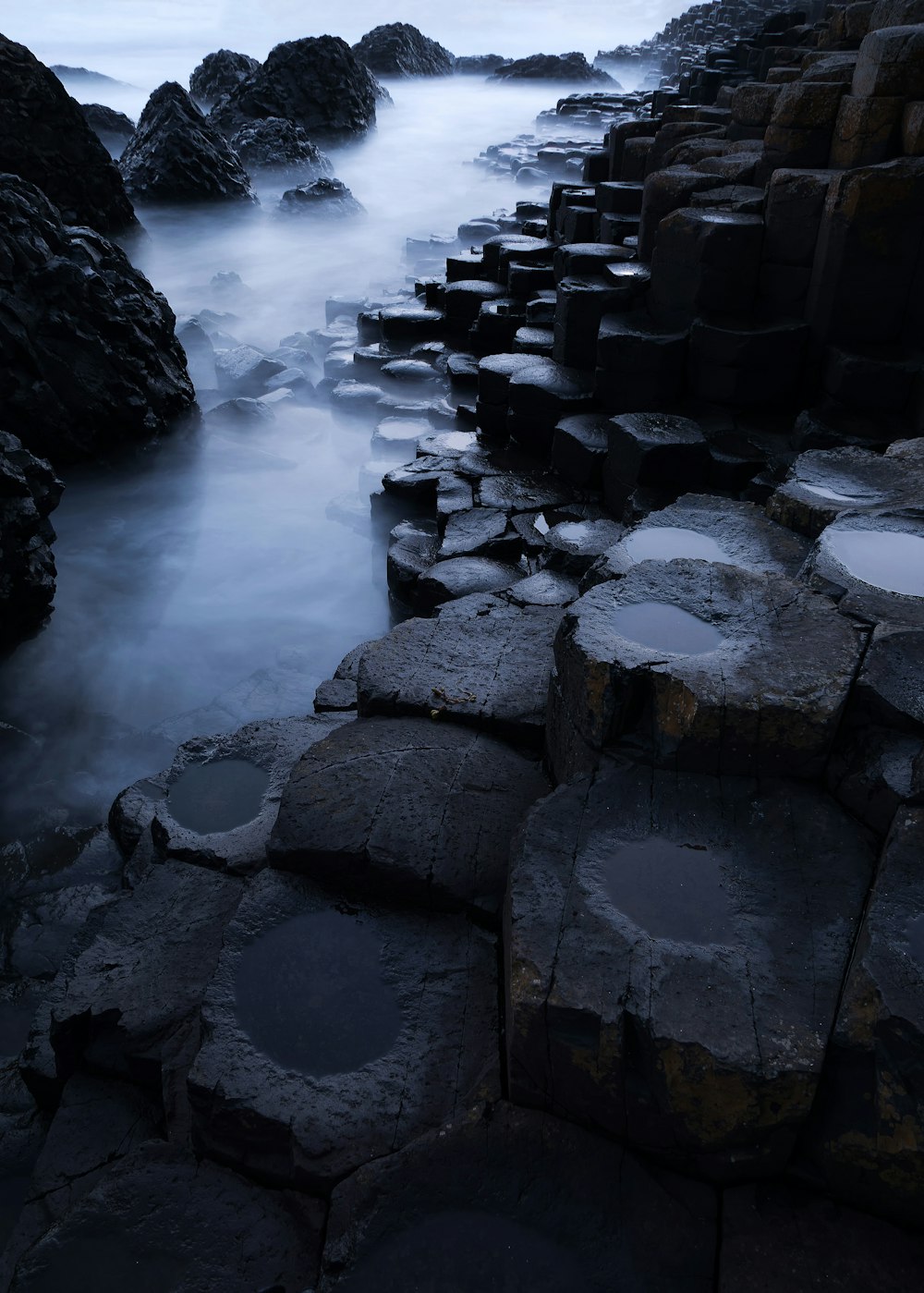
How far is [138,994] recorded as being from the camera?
2541 millimetres

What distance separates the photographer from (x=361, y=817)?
8.80 feet

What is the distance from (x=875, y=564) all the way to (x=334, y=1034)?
7.48 ft

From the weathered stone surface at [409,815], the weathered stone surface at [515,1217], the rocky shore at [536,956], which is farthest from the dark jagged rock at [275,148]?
the weathered stone surface at [515,1217]

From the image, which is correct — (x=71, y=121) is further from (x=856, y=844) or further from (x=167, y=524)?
(x=856, y=844)

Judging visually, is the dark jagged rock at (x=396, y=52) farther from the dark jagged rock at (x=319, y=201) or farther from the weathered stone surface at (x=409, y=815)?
the weathered stone surface at (x=409, y=815)

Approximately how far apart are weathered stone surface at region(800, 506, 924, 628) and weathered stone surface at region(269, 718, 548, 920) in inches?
45.4

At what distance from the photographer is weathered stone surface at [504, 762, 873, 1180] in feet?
6.12

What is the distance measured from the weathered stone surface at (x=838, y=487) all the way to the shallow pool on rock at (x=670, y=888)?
1.75 metres

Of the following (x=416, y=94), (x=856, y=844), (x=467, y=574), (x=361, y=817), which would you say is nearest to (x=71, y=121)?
(x=467, y=574)

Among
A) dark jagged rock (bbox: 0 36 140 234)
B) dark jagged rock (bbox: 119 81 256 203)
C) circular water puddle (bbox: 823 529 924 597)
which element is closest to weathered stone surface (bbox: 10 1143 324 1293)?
circular water puddle (bbox: 823 529 924 597)

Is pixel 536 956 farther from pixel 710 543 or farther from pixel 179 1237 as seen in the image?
pixel 710 543

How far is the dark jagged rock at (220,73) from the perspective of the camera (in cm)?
2402

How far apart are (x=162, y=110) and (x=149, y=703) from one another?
14.0 metres

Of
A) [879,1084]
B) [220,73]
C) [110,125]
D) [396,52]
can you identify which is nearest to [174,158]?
[110,125]
